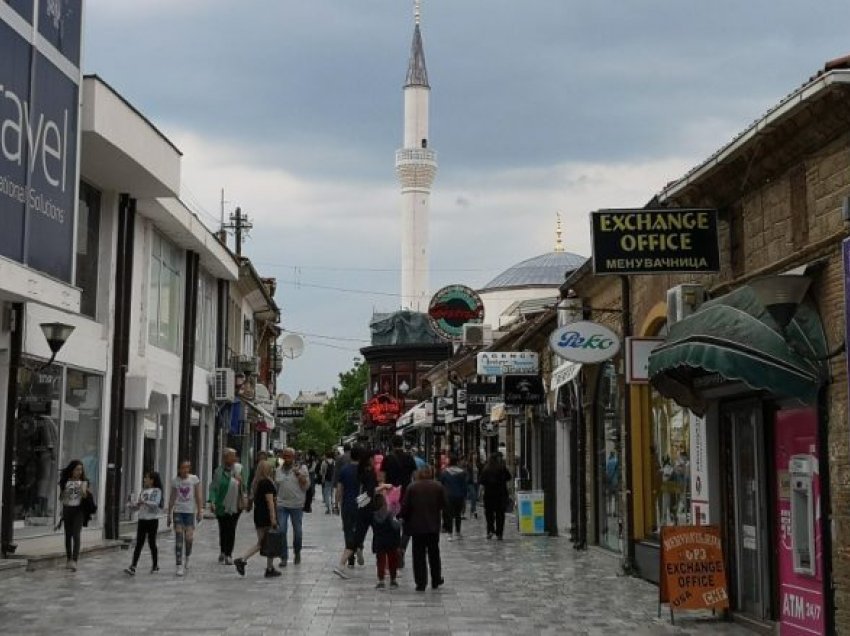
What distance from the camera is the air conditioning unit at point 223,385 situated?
3381 cm

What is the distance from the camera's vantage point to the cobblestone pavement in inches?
473

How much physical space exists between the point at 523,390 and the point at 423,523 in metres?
12.0

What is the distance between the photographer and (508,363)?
2775cm

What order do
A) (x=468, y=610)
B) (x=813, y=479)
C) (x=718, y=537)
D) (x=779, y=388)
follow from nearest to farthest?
(x=779, y=388)
(x=813, y=479)
(x=718, y=537)
(x=468, y=610)

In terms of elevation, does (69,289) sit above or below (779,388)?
above

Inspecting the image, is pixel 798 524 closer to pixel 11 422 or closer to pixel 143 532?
pixel 143 532

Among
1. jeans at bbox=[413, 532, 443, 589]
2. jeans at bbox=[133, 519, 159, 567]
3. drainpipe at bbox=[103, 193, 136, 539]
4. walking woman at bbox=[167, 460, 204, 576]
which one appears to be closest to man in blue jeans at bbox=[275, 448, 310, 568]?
walking woman at bbox=[167, 460, 204, 576]

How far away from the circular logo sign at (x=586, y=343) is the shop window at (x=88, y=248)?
8.89 meters

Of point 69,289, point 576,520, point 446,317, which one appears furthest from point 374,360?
point 69,289

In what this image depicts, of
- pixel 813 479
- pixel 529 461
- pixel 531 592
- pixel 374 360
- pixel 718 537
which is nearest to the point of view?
pixel 813 479

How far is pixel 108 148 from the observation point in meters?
19.7

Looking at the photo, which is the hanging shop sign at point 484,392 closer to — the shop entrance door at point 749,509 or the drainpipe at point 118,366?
the drainpipe at point 118,366

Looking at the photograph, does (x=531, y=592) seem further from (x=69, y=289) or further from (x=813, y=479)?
(x=69, y=289)

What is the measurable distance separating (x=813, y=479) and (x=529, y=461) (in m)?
20.3
